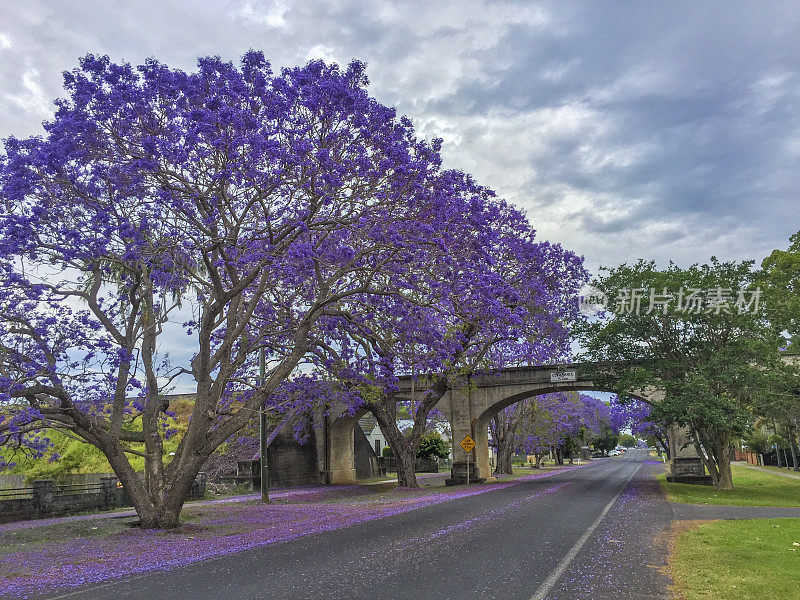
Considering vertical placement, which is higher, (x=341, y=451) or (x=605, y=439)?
(x=341, y=451)

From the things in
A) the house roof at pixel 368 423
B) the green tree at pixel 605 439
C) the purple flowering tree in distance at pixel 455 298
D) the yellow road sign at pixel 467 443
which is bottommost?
the green tree at pixel 605 439

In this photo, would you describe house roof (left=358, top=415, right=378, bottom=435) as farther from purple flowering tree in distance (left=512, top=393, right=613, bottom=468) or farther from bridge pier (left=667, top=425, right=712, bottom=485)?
bridge pier (left=667, top=425, right=712, bottom=485)

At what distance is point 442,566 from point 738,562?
4.28 m

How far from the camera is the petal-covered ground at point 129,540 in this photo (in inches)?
376

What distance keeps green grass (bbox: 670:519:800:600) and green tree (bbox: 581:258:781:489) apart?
10.1 metres

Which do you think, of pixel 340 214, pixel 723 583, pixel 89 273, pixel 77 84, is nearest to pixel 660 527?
pixel 723 583

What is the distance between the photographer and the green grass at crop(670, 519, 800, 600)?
718cm

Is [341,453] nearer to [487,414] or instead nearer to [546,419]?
[487,414]

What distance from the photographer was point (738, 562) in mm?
8797

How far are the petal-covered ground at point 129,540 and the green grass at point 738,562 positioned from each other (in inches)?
296

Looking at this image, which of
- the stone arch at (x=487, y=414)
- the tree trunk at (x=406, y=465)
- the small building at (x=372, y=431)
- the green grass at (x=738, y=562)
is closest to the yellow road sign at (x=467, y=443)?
the stone arch at (x=487, y=414)

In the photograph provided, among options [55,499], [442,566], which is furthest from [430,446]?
[442,566]

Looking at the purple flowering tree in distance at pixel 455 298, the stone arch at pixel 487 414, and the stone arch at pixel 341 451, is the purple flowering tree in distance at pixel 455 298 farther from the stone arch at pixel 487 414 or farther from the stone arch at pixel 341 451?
the stone arch at pixel 341 451

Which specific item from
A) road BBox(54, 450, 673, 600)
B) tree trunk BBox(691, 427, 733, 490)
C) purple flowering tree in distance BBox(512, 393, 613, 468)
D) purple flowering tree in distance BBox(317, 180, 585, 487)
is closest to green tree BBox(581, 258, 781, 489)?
tree trunk BBox(691, 427, 733, 490)
